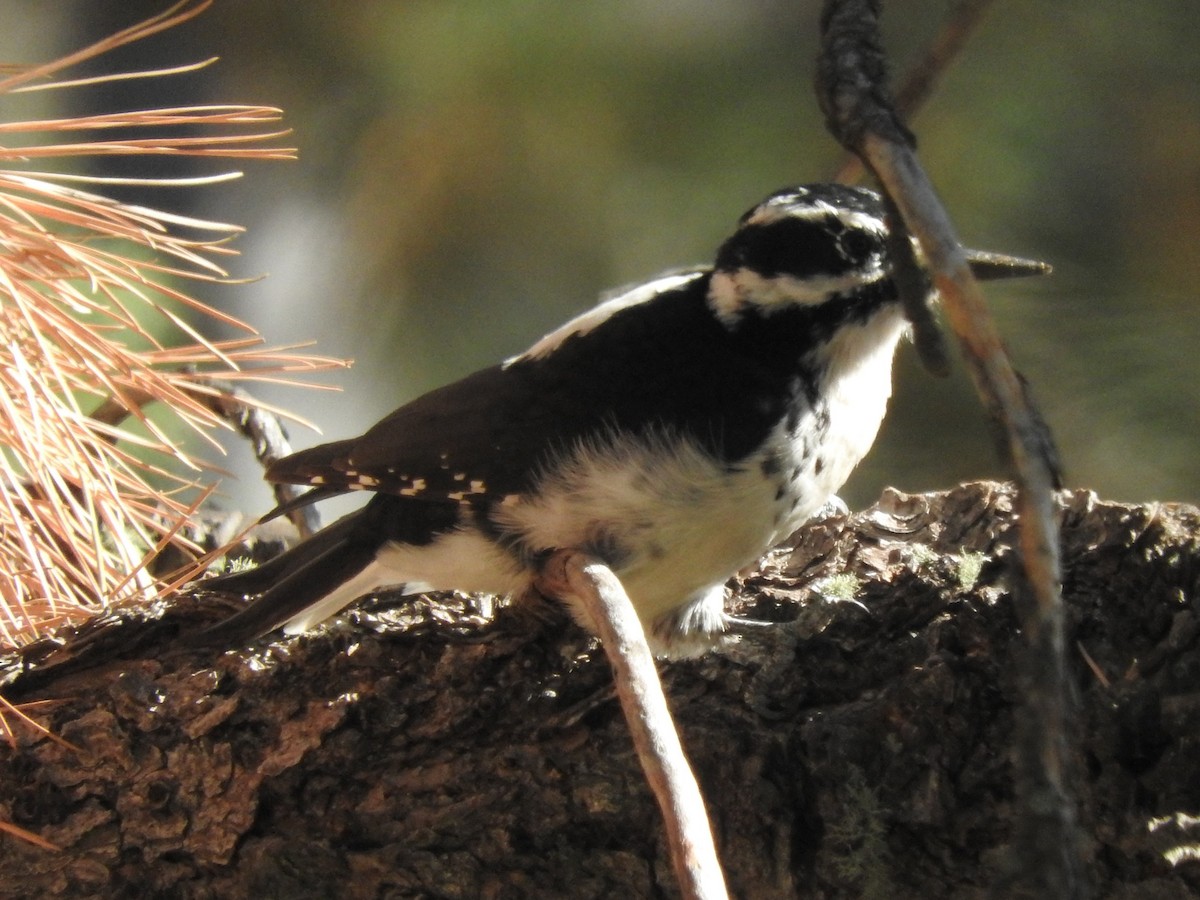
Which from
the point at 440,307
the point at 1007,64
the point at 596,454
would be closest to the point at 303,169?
the point at 440,307

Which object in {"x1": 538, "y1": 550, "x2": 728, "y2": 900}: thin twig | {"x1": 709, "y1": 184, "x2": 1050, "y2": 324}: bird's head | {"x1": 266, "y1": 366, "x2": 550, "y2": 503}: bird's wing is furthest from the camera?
{"x1": 266, "y1": 366, "x2": 550, "y2": 503}: bird's wing

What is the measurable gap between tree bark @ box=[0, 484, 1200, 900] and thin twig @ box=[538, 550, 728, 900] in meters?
0.20

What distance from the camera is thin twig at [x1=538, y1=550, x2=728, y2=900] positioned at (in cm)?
85

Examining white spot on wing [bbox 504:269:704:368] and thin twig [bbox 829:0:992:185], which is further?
white spot on wing [bbox 504:269:704:368]

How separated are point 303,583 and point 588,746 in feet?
1.27

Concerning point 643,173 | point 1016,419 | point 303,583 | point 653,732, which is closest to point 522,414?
point 303,583

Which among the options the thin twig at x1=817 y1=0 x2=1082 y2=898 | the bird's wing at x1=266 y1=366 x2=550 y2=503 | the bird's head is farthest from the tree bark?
the thin twig at x1=817 y1=0 x2=1082 y2=898

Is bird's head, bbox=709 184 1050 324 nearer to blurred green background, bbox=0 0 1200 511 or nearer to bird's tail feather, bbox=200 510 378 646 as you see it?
blurred green background, bbox=0 0 1200 511

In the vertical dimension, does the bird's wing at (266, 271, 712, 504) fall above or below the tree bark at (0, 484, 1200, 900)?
above

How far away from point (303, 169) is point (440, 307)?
1.63 ft

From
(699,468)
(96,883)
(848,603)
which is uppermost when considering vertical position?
(699,468)

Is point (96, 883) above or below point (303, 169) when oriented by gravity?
below

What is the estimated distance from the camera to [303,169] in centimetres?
333

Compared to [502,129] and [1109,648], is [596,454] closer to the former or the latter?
[1109,648]
